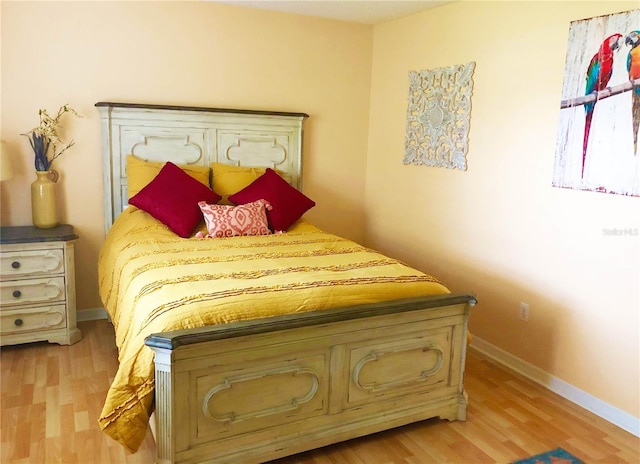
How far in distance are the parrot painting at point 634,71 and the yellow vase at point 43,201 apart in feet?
11.2

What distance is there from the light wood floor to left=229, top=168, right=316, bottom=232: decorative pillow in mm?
1343

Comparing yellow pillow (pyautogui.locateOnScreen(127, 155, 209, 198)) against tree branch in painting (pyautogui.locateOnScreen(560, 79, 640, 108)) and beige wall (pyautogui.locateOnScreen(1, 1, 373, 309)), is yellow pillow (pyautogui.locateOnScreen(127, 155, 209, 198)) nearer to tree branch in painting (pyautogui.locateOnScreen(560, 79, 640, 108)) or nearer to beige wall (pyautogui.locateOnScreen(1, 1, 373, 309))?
beige wall (pyautogui.locateOnScreen(1, 1, 373, 309))

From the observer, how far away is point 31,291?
3.33 m

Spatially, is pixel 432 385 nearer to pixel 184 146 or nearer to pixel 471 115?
pixel 471 115

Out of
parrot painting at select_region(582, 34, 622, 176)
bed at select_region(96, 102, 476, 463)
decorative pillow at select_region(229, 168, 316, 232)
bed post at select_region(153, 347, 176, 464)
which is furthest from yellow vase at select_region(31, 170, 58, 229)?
parrot painting at select_region(582, 34, 622, 176)

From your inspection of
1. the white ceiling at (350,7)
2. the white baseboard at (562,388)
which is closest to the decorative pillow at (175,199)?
A: the white ceiling at (350,7)

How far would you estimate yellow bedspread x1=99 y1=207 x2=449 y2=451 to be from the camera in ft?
6.70

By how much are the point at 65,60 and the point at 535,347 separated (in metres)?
3.53

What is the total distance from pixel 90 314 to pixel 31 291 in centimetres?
64

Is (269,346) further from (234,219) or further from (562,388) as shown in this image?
(562,388)

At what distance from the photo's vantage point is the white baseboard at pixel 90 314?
153 inches

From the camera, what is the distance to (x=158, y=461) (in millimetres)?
2068

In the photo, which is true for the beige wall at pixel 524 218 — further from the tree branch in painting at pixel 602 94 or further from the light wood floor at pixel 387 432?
the light wood floor at pixel 387 432

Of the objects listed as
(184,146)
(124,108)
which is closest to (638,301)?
(184,146)
